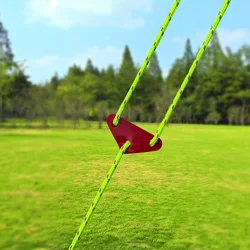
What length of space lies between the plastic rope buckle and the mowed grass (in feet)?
1.49

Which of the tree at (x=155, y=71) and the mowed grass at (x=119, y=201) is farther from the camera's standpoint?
the tree at (x=155, y=71)

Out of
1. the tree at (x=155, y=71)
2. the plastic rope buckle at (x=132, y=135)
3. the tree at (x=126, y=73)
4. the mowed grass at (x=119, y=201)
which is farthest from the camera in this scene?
the tree at (x=155, y=71)

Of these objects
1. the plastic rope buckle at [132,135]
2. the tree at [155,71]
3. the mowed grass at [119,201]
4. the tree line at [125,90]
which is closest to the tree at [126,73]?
the tree line at [125,90]

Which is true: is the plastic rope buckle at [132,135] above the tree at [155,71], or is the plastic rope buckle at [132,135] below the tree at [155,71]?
below

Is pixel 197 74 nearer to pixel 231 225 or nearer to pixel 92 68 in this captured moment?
pixel 92 68

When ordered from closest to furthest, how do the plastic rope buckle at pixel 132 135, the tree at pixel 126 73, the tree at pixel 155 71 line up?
the plastic rope buckle at pixel 132 135
the tree at pixel 126 73
the tree at pixel 155 71

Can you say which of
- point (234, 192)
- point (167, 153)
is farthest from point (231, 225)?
point (167, 153)

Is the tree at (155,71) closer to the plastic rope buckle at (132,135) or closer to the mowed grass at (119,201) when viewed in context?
the mowed grass at (119,201)

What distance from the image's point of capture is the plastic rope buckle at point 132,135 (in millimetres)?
462

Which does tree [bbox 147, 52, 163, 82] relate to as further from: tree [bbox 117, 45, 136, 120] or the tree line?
tree [bbox 117, 45, 136, 120]

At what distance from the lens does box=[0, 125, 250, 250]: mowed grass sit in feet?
2.88

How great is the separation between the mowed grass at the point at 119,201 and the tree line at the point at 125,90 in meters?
0.26

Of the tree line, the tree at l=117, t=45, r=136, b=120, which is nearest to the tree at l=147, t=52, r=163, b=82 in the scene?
the tree line

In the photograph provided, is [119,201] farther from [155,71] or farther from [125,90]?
[155,71]
